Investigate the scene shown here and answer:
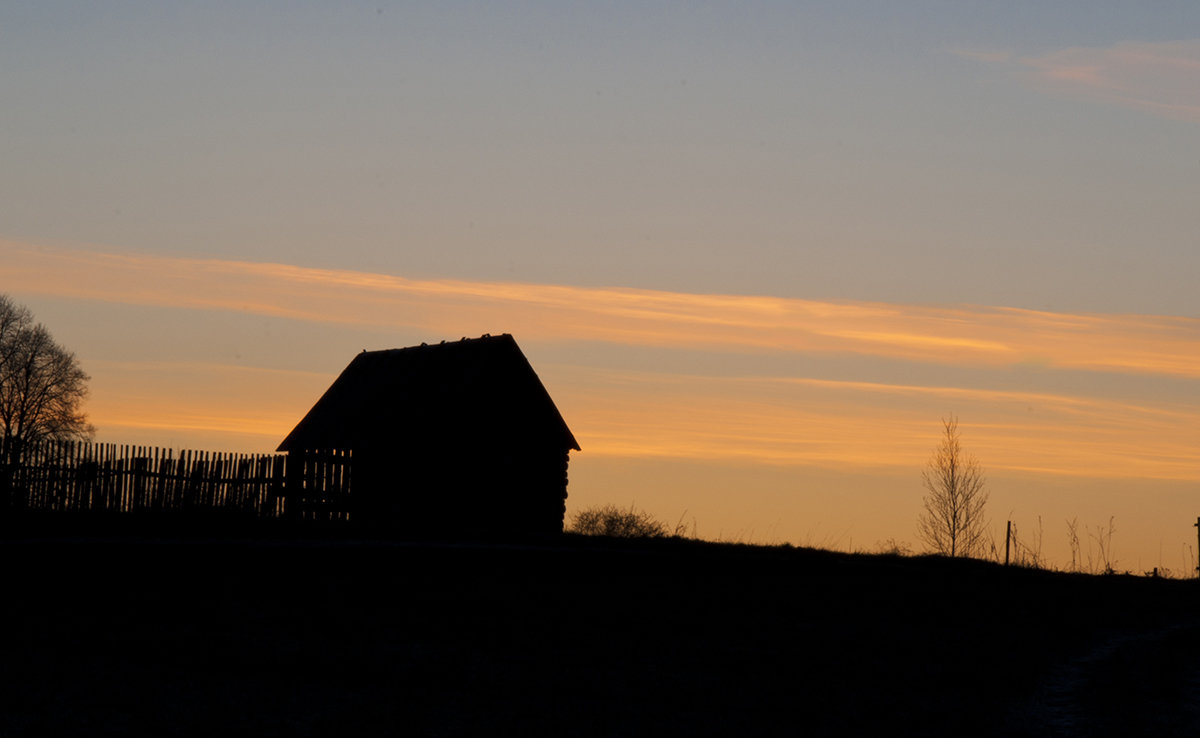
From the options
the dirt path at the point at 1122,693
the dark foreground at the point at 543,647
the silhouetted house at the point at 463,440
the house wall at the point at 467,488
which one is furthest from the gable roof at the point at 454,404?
the dirt path at the point at 1122,693

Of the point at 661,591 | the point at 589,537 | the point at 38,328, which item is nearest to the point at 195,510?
the point at 589,537

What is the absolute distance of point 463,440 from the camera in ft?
125

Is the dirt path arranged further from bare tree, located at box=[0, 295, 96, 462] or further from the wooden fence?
bare tree, located at box=[0, 295, 96, 462]

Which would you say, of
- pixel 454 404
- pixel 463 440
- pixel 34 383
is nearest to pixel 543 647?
pixel 463 440

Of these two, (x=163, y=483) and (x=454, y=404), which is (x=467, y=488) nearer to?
(x=454, y=404)

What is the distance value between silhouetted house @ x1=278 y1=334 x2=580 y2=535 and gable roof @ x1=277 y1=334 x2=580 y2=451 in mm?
30

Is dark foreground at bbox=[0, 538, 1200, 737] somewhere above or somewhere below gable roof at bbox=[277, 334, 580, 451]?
below

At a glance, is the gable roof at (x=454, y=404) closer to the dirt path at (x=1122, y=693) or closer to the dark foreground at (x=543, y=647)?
the dark foreground at (x=543, y=647)

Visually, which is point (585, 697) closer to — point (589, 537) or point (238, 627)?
point (238, 627)

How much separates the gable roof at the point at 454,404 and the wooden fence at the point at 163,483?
5819 mm

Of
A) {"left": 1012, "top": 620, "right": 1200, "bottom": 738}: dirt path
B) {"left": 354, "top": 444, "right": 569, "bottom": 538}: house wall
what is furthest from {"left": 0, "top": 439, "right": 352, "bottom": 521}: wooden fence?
{"left": 1012, "top": 620, "right": 1200, "bottom": 738}: dirt path

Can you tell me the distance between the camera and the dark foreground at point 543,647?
42.2ft

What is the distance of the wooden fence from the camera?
27219mm

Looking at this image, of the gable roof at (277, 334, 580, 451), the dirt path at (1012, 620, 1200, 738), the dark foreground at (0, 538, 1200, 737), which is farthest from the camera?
the gable roof at (277, 334, 580, 451)
